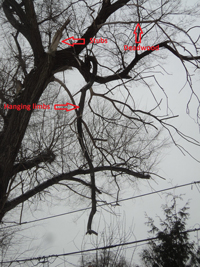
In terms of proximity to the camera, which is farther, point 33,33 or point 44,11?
point 44,11

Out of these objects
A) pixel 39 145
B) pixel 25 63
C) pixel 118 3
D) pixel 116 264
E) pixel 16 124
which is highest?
pixel 118 3

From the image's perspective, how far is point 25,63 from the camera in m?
5.24

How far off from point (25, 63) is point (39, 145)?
6.15 ft

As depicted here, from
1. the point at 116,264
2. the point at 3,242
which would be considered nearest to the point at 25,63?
the point at 116,264

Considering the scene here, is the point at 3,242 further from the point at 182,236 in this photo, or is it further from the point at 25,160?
the point at 182,236

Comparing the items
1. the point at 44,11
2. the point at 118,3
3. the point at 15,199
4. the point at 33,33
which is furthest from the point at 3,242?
the point at 118,3

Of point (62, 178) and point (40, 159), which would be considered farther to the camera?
point (62, 178)

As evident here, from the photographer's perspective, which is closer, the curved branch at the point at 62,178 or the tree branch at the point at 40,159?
the tree branch at the point at 40,159

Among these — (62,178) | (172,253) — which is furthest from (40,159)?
(172,253)

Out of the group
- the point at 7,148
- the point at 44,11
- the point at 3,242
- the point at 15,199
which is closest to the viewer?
the point at 7,148

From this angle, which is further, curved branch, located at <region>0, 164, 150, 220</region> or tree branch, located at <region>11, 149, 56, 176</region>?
curved branch, located at <region>0, 164, 150, 220</region>

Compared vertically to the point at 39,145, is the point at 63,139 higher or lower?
higher

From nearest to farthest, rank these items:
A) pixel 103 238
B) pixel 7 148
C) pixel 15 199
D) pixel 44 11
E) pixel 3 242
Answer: pixel 7 148, pixel 103 238, pixel 44 11, pixel 15 199, pixel 3 242

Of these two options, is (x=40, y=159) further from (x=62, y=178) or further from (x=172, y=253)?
(x=172, y=253)
